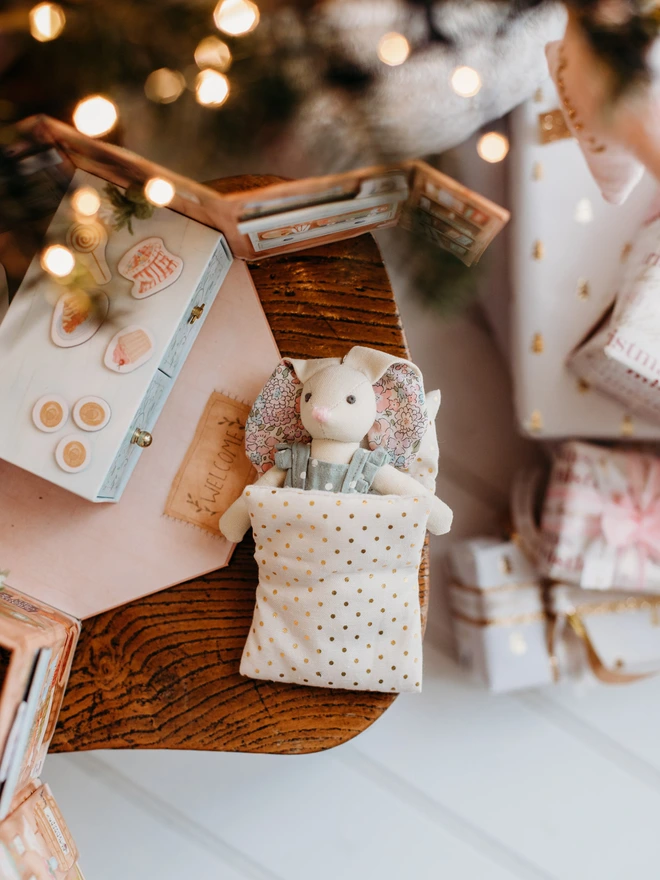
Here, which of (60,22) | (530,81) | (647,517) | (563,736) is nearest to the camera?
(60,22)

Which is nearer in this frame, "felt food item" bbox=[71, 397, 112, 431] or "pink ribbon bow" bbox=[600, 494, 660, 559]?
"felt food item" bbox=[71, 397, 112, 431]

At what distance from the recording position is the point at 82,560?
0.81 meters

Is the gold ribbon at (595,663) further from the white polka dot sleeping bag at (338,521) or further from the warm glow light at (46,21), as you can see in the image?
the warm glow light at (46,21)

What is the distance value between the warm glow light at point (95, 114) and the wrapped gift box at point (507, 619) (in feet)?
2.70

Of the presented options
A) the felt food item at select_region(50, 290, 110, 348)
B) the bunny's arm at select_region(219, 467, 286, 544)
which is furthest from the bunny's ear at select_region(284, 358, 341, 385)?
the felt food item at select_region(50, 290, 110, 348)

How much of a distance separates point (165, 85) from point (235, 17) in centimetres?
6

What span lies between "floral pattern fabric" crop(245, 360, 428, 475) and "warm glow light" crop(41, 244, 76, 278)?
1.00 feet

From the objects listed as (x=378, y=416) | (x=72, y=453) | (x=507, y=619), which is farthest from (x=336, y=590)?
(x=507, y=619)

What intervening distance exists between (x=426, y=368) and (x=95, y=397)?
2.18 ft

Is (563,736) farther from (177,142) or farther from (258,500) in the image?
(177,142)

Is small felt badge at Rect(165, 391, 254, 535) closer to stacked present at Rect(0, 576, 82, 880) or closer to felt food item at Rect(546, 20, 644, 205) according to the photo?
stacked present at Rect(0, 576, 82, 880)

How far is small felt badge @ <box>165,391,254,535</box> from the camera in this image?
2.65ft

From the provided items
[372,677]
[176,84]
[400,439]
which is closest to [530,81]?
[400,439]

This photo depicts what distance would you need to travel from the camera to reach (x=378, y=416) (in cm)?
75
